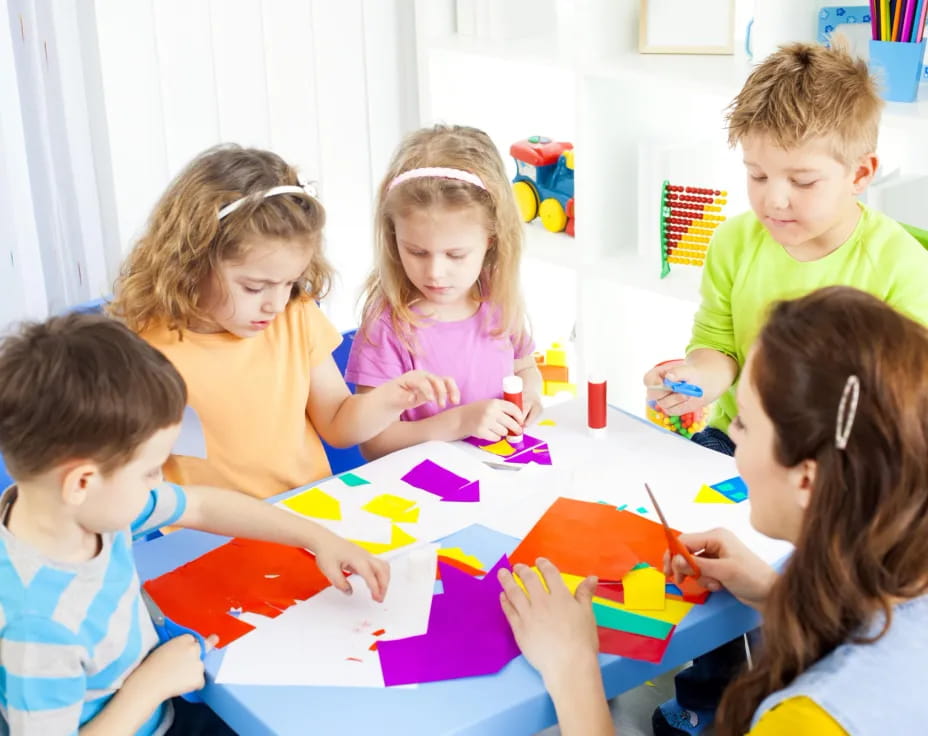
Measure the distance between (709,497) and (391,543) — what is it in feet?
1.44

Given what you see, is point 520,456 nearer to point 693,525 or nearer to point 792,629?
point 693,525

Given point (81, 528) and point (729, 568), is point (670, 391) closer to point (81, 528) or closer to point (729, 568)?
point (729, 568)

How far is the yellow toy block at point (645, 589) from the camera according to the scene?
1305 mm

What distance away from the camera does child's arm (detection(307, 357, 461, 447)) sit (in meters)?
1.72

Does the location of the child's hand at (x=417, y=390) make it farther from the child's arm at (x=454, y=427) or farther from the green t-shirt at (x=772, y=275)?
the green t-shirt at (x=772, y=275)

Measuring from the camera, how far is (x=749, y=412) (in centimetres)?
112

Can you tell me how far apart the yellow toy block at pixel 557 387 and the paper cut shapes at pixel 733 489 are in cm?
147

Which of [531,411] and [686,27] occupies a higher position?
[686,27]

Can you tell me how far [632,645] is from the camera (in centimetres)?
124

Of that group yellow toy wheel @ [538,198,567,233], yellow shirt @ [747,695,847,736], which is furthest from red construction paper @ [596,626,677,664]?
yellow toy wheel @ [538,198,567,233]

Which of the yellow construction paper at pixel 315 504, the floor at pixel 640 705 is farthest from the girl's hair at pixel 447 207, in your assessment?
the floor at pixel 640 705

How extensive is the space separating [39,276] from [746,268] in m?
1.51

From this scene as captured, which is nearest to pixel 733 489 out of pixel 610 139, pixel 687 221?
pixel 687 221

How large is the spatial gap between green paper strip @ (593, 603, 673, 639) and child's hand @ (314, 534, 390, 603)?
254mm
